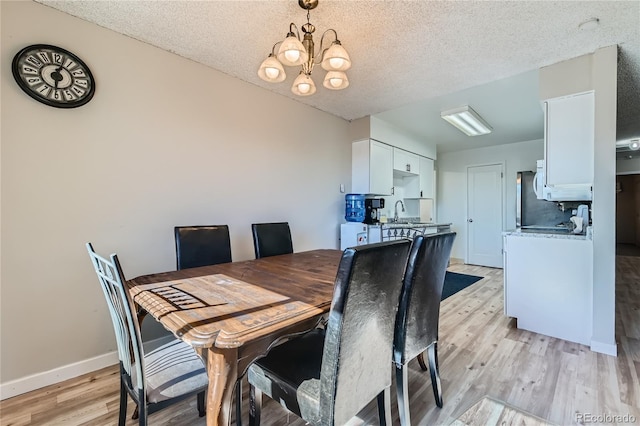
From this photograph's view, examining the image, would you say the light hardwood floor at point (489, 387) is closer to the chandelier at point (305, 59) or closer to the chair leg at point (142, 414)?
the chair leg at point (142, 414)

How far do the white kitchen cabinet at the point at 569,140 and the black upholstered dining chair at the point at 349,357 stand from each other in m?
2.28

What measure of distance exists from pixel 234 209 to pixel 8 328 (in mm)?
1705

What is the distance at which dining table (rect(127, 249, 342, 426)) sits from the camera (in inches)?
36.5

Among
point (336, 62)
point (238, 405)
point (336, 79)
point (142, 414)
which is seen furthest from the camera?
point (336, 79)

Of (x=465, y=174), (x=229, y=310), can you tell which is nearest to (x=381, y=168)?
(x=465, y=174)

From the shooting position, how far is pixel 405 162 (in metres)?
4.83

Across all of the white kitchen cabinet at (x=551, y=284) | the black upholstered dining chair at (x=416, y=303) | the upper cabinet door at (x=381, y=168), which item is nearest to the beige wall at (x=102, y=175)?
the upper cabinet door at (x=381, y=168)

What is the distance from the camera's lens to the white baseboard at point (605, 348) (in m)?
2.16

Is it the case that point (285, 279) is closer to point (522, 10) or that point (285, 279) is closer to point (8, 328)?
point (8, 328)

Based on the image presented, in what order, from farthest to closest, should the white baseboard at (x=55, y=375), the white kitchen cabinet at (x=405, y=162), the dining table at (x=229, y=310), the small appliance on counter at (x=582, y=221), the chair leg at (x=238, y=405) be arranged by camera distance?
1. the white kitchen cabinet at (x=405, y=162)
2. the small appliance on counter at (x=582, y=221)
3. the white baseboard at (x=55, y=375)
4. the chair leg at (x=238, y=405)
5. the dining table at (x=229, y=310)

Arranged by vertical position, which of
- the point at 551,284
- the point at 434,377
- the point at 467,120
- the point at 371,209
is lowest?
the point at 434,377

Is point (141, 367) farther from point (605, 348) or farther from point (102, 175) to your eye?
point (605, 348)

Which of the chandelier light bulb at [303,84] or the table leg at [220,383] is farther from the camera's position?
the chandelier light bulb at [303,84]

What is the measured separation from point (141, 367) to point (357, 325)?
85 centimetres
